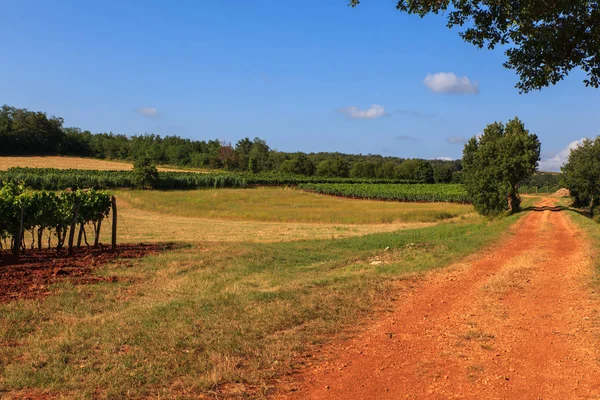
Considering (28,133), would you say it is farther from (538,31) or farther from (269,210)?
(538,31)

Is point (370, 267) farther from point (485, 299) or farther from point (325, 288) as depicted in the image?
point (485, 299)

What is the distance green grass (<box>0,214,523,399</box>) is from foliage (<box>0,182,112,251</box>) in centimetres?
477

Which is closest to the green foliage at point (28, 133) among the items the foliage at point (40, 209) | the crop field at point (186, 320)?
the foliage at point (40, 209)

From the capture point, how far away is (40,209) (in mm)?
17297

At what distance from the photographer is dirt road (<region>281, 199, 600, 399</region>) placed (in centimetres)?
506

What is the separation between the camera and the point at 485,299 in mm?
9031

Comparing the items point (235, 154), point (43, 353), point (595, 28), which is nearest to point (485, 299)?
point (595, 28)

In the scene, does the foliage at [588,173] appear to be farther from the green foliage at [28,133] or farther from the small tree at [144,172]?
the green foliage at [28,133]

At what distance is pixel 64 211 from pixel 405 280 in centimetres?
1440

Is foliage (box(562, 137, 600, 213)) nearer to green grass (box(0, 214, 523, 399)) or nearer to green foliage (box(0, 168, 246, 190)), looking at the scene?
green grass (box(0, 214, 523, 399))

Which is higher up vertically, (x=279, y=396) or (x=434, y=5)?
(x=434, y=5)

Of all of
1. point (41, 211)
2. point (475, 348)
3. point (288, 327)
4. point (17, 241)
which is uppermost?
point (41, 211)

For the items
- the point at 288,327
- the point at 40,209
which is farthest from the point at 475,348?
the point at 40,209

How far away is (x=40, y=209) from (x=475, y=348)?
54.8ft
